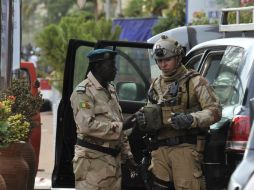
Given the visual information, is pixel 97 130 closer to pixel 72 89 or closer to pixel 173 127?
pixel 173 127

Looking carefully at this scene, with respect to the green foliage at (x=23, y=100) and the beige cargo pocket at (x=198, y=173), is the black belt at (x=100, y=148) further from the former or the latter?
the green foliage at (x=23, y=100)

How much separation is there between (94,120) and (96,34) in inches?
732

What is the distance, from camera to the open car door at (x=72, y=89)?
763 centimetres

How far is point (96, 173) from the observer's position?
6.69m

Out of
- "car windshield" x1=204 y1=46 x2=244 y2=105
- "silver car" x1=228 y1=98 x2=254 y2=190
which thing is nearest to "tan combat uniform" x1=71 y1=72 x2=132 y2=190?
"car windshield" x1=204 y1=46 x2=244 y2=105

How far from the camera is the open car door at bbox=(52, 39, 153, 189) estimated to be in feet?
25.0

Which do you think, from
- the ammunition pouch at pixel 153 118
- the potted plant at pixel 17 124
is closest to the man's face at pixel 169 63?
the ammunition pouch at pixel 153 118

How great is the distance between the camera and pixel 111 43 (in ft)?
25.0

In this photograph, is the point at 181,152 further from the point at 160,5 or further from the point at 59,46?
the point at 160,5

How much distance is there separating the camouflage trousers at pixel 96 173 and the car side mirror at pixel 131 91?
4.19 feet

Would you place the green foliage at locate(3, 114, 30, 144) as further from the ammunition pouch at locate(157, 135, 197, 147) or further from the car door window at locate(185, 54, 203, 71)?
the ammunition pouch at locate(157, 135, 197, 147)

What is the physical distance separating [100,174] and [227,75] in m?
1.27

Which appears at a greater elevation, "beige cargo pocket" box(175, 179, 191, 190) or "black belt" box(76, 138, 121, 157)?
"black belt" box(76, 138, 121, 157)

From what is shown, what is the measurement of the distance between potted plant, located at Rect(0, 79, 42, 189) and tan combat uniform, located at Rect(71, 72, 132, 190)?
1.36 m
